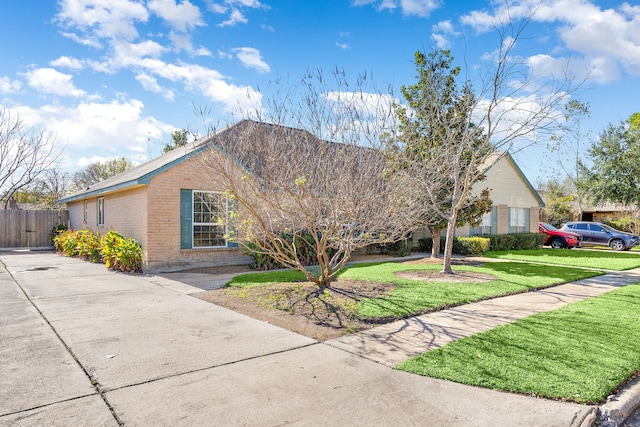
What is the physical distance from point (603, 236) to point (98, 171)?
42552 millimetres

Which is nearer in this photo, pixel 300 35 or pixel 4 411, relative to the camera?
pixel 4 411

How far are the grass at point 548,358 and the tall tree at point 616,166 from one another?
23.2 meters

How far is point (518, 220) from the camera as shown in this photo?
24109mm

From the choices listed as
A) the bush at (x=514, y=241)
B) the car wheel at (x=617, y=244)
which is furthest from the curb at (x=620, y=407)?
the car wheel at (x=617, y=244)

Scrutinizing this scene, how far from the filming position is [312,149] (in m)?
8.06

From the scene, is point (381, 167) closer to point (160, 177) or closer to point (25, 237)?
point (160, 177)

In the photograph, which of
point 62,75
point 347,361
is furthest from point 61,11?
point 347,361

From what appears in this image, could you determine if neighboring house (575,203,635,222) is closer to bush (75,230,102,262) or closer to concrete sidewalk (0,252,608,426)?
bush (75,230,102,262)

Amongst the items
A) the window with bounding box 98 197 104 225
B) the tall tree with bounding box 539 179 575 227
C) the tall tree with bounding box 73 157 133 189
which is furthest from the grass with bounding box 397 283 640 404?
the tall tree with bounding box 73 157 133 189

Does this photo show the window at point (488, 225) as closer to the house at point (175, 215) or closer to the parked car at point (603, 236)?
the parked car at point (603, 236)

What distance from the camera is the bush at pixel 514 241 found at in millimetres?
19859

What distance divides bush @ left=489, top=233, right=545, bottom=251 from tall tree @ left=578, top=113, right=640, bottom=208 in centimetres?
710

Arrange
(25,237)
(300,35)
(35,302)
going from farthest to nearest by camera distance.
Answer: (25,237)
(300,35)
(35,302)

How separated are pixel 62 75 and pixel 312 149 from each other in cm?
1183
